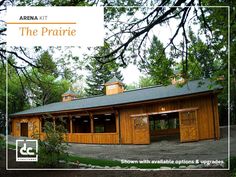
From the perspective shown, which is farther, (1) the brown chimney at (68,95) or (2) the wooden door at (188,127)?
(1) the brown chimney at (68,95)

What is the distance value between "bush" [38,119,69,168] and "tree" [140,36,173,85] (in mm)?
2028

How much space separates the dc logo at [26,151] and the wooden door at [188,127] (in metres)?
2.69

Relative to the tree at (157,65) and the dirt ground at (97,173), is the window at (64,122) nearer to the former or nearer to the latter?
the dirt ground at (97,173)

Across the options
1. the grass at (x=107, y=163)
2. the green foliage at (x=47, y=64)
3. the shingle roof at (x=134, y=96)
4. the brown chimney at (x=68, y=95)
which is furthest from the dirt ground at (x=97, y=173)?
the green foliage at (x=47, y=64)

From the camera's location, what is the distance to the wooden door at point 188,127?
5051 millimetres

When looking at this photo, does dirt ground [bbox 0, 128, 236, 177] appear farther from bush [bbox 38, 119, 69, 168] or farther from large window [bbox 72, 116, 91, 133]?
large window [bbox 72, 116, 91, 133]

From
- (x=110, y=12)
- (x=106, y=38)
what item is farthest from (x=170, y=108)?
(x=110, y=12)

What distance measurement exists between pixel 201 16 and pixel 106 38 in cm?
187

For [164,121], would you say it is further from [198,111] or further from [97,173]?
[97,173]

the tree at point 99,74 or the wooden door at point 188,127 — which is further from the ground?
the tree at point 99,74

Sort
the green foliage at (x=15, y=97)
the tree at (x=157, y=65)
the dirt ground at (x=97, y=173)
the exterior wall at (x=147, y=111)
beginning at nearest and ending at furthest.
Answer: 1. the dirt ground at (x=97, y=173)
2. the exterior wall at (x=147, y=111)
3. the green foliage at (x=15, y=97)
4. the tree at (x=157, y=65)

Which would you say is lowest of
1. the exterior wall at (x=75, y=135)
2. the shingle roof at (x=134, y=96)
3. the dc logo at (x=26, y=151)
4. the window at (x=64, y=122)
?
the dc logo at (x=26, y=151)

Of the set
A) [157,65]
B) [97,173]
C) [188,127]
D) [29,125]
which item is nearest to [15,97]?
[29,125]

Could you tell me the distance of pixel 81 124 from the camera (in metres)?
5.78
